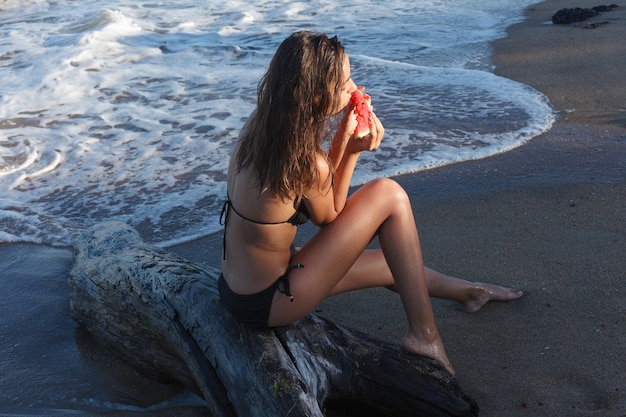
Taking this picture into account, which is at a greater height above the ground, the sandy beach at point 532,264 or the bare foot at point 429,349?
the bare foot at point 429,349

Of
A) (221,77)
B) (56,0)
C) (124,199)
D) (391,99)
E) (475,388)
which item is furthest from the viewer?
(56,0)

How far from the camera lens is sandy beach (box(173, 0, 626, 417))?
125 inches

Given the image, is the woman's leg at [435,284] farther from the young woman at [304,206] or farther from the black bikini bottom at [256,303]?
the black bikini bottom at [256,303]

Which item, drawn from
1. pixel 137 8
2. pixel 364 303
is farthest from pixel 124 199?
pixel 137 8

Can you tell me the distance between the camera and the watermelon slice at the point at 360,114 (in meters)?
2.98

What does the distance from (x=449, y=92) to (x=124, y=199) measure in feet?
12.1

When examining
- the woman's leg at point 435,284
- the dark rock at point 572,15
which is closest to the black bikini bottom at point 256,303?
the woman's leg at point 435,284

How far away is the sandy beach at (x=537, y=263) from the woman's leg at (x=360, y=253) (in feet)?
1.01

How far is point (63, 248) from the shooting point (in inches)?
202

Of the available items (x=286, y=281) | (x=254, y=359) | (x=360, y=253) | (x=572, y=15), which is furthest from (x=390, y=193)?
(x=572, y=15)

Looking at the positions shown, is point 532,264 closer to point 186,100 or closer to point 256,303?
point 256,303

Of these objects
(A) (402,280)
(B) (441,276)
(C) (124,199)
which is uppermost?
(A) (402,280)

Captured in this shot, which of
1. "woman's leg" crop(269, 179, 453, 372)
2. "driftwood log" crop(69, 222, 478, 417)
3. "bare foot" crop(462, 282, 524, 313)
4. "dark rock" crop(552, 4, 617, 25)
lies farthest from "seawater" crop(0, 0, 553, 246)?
"woman's leg" crop(269, 179, 453, 372)

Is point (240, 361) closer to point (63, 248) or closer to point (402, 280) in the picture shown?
point (402, 280)
